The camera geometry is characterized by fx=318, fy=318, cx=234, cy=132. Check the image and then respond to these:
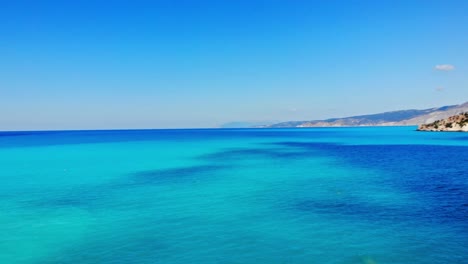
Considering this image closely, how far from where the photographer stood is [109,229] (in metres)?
19.1

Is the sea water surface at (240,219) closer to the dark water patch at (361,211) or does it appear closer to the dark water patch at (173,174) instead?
the dark water patch at (361,211)

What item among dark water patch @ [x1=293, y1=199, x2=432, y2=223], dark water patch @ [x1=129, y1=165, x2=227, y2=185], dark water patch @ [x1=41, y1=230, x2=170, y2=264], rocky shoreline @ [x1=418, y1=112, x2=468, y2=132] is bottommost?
dark water patch @ [x1=293, y1=199, x2=432, y2=223]

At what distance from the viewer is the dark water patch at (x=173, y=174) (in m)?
36.2

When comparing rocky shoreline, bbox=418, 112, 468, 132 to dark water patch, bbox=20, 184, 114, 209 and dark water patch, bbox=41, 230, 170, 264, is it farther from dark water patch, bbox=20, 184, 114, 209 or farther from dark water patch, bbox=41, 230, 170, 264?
dark water patch, bbox=41, 230, 170, 264

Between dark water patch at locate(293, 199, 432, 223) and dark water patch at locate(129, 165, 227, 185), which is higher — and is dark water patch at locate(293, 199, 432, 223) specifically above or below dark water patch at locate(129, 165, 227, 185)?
below

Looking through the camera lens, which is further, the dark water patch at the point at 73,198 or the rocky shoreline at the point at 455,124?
the rocky shoreline at the point at 455,124

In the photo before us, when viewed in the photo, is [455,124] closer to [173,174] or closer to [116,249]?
[173,174]

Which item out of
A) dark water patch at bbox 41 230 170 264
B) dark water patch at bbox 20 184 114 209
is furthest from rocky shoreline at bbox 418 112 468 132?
dark water patch at bbox 41 230 170 264

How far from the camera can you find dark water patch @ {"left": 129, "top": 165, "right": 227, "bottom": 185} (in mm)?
36188

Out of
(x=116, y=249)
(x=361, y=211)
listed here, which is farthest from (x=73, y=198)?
(x=361, y=211)

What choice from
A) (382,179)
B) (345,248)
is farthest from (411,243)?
(382,179)

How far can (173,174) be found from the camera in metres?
40.4

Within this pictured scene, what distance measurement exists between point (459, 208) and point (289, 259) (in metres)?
14.8

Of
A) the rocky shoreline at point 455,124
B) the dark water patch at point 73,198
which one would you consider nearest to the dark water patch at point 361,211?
the dark water patch at point 73,198
